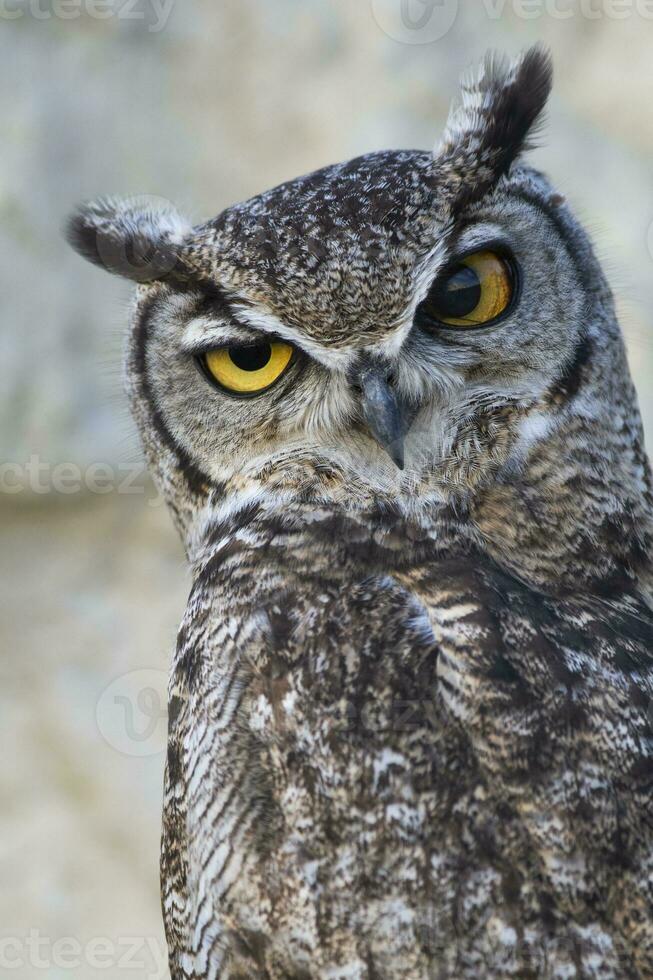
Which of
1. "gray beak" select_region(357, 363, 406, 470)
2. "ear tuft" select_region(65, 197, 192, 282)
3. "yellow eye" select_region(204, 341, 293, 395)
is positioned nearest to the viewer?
"gray beak" select_region(357, 363, 406, 470)

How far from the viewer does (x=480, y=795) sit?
118 cm

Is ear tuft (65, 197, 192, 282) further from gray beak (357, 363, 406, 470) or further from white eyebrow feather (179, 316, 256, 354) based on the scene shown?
gray beak (357, 363, 406, 470)

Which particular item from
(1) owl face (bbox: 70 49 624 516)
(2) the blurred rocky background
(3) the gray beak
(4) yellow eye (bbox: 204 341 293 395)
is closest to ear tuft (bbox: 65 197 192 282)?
(1) owl face (bbox: 70 49 624 516)

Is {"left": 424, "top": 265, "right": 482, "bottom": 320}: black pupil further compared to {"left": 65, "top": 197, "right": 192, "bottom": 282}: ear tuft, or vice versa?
{"left": 65, "top": 197, "right": 192, "bottom": 282}: ear tuft

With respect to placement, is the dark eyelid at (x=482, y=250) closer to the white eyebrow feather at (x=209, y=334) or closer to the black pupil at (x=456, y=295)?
the black pupil at (x=456, y=295)

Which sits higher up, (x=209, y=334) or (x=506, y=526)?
(x=209, y=334)

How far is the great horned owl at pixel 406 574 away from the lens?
1169 millimetres

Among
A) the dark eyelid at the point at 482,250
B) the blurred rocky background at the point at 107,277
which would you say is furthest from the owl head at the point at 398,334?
the blurred rocky background at the point at 107,277

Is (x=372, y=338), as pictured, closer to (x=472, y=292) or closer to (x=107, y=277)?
(x=472, y=292)

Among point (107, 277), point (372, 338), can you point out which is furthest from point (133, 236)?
point (107, 277)

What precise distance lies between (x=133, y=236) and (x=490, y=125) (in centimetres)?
61

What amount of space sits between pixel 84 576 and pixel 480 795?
10.7ft

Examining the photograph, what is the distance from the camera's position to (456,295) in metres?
1.40

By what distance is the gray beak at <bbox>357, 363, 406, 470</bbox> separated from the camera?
1.36 m
